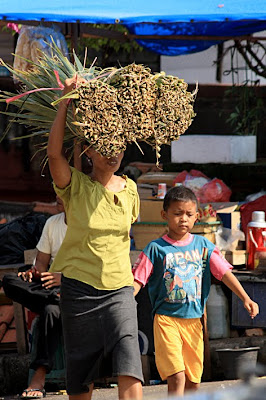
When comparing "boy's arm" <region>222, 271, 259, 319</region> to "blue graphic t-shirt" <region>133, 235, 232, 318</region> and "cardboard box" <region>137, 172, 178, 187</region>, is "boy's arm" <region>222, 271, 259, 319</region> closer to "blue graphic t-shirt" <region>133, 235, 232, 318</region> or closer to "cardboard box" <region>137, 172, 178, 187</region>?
"blue graphic t-shirt" <region>133, 235, 232, 318</region>

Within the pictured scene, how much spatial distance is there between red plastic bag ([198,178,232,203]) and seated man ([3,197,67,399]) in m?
1.74

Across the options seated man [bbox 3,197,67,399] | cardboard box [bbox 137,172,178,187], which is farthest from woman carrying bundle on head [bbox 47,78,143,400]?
cardboard box [bbox 137,172,178,187]

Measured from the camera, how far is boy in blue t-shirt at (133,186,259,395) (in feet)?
15.8

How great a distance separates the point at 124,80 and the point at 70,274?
1.03m

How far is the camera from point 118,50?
10.9m

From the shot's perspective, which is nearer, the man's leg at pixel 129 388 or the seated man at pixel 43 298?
the man's leg at pixel 129 388

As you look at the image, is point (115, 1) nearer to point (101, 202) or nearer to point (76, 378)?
point (101, 202)

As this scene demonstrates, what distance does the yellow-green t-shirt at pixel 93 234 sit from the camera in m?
4.12

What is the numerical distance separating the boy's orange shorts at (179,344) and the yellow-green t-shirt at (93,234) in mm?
740

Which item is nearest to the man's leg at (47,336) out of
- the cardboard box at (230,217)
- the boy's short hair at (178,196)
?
the boy's short hair at (178,196)

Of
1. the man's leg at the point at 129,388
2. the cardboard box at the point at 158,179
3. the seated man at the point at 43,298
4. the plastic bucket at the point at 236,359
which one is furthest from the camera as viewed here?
the cardboard box at the point at 158,179

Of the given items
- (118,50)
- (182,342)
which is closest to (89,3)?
(182,342)

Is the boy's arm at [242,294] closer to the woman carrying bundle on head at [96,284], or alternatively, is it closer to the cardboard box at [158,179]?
the woman carrying bundle on head at [96,284]

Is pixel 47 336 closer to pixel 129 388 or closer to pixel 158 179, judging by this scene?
pixel 129 388
